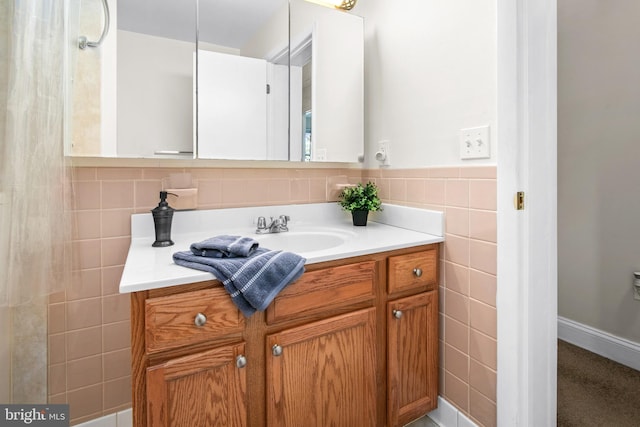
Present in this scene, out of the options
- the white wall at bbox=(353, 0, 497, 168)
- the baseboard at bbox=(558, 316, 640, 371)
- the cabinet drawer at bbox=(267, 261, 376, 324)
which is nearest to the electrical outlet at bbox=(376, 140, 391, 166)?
the white wall at bbox=(353, 0, 497, 168)

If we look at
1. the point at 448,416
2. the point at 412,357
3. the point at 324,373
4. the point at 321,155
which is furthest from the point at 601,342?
the point at 321,155

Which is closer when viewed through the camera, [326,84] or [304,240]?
[304,240]

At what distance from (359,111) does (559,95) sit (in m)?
1.32

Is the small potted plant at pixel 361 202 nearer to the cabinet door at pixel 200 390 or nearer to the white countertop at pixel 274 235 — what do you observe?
the white countertop at pixel 274 235

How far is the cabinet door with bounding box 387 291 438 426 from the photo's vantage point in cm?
118

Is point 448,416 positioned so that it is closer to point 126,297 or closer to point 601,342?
point 601,342

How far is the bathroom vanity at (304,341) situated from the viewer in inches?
32.0

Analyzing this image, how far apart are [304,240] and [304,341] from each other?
516 mm

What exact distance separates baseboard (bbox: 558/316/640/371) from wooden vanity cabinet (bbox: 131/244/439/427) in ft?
3.92

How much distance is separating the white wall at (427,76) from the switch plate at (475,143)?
0.06ft

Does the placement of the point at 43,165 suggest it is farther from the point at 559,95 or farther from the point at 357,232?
the point at 559,95

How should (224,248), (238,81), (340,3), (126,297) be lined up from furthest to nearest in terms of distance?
(340,3) < (238,81) < (126,297) < (224,248)

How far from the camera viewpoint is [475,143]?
1.16m

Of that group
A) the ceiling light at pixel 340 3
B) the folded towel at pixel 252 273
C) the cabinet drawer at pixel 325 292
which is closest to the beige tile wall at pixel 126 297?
the cabinet drawer at pixel 325 292
